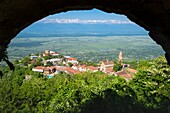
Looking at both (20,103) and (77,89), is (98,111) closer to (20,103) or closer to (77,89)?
(77,89)

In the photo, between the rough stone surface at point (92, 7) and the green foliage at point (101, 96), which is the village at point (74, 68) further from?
the rough stone surface at point (92, 7)

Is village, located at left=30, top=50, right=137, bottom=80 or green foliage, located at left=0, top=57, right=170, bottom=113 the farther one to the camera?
village, located at left=30, top=50, right=137, bottom=80

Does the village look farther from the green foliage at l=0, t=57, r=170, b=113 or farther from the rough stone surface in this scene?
the rough stone surface

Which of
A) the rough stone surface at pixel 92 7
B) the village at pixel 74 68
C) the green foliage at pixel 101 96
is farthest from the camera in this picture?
the village at pixel 74 68

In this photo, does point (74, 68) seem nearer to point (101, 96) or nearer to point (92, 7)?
point (101, 96)

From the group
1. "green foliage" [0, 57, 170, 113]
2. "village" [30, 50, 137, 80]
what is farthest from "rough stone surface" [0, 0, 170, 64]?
"village" [30, 50, 137, 80]

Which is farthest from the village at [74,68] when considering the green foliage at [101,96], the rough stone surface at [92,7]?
the rough stone surface at [92,7]
